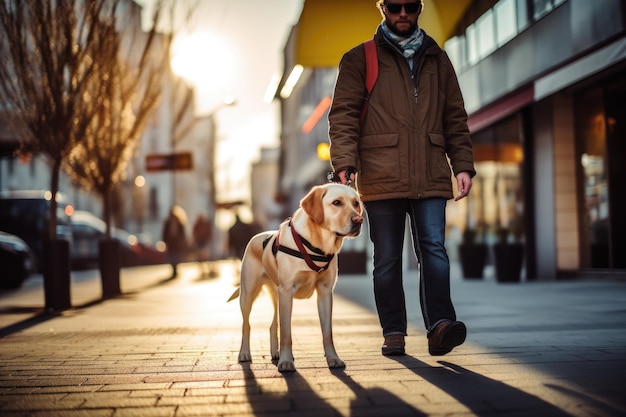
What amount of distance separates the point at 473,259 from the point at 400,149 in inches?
483

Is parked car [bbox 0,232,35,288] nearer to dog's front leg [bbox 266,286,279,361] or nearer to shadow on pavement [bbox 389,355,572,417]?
dog's front leg [bbox 266,286,279,361]

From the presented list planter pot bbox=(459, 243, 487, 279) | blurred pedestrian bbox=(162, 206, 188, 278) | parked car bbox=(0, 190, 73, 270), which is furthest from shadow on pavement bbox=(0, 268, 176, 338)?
parked car bbox=(0, 190, 73, 270)

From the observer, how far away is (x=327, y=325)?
5.29 metres

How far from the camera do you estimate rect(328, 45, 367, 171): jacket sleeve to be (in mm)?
5559

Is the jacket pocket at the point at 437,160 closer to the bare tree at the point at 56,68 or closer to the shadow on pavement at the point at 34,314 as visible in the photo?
the shadow on pavement at the point at 34,314

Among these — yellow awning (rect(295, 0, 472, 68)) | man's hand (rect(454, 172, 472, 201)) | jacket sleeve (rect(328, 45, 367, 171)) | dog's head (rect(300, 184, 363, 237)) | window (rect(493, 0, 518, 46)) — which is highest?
window (rect(493, 0, 518, 46))

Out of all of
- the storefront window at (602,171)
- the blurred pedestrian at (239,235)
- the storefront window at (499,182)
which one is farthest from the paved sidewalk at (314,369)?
the blurred pedestrian at (239,235)

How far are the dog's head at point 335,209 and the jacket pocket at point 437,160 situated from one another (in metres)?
0.71

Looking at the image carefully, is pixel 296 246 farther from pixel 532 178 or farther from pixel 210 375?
pixel 532 178

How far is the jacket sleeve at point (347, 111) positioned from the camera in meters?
5.56

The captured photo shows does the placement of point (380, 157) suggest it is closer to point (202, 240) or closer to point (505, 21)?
point (505, 21)

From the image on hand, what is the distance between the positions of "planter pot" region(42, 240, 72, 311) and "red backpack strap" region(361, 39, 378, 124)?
21.5 ft

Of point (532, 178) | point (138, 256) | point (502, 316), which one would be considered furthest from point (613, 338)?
point (138, 256)

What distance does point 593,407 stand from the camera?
3770 millimetres
